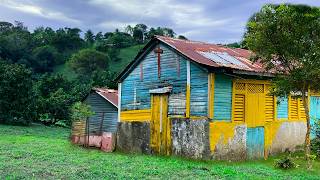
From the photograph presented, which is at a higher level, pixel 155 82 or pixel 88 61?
pixel 88 61

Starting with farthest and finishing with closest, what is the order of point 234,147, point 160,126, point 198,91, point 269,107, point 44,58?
point 44,58, point 269,107, point 160,126, point 198,91, point 234,147

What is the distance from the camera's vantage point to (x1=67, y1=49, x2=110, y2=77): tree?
78.9m

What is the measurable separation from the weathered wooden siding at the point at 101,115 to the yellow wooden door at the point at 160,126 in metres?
7.61

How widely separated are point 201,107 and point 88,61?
63.7 m

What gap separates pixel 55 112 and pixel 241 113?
32.7 metres

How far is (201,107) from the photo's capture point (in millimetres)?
17719

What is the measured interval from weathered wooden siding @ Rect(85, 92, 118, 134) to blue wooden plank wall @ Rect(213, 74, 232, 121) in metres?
10.7

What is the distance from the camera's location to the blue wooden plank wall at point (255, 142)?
1844cm

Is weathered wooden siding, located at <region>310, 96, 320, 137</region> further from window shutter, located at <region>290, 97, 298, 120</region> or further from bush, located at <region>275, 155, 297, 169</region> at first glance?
bush, located at <region>275, 155, 297, 169</region>

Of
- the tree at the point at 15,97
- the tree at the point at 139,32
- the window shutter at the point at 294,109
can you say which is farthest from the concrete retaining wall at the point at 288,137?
the tree at the point at 139,32

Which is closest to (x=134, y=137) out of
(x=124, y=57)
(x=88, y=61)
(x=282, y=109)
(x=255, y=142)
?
(x=255, y=142)

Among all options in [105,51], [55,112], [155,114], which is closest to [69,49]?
[105,51]

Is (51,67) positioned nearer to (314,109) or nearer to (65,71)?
(65,71)

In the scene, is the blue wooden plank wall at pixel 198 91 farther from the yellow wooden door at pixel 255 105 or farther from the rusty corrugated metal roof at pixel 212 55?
the yellow wooden door at pixel 255 105
